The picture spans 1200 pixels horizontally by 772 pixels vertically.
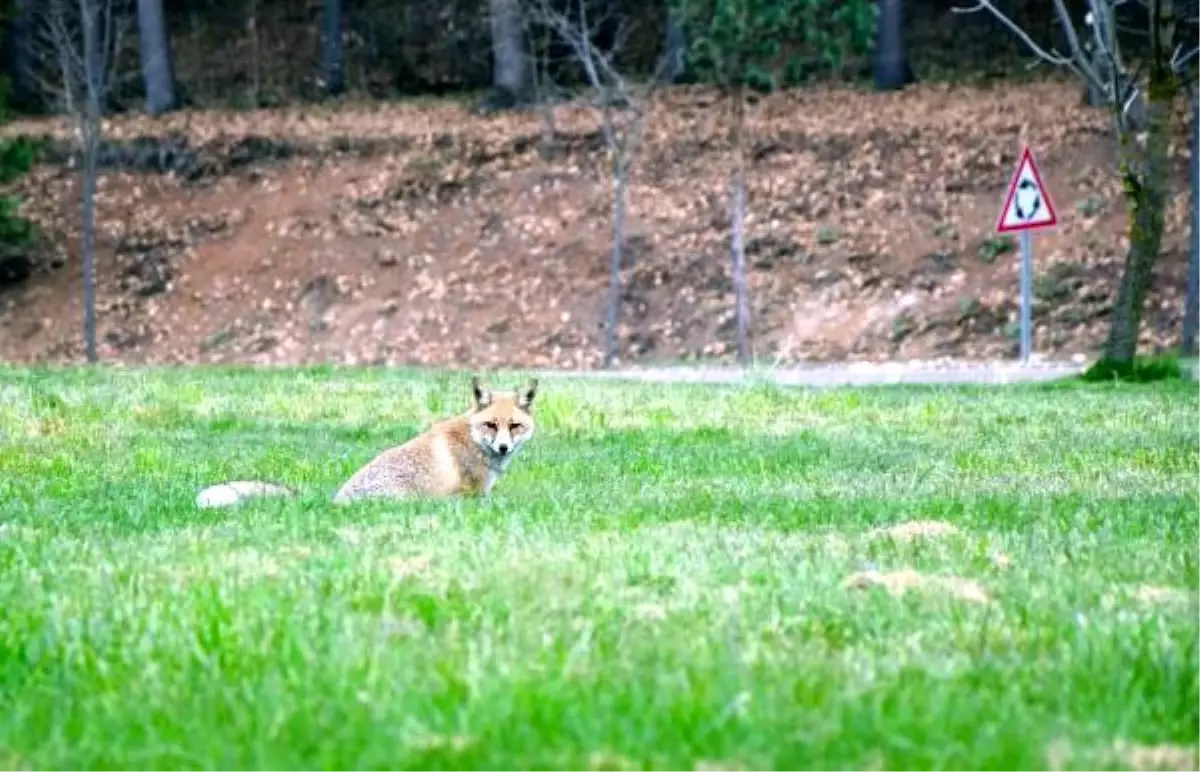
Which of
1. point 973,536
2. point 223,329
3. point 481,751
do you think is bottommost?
point 223,329

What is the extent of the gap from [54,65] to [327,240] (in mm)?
12156

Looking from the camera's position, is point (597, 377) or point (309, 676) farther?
point (597, 377)

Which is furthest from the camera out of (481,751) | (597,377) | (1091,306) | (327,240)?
(327,240)

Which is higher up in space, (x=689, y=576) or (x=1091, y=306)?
(x=689, y=576)

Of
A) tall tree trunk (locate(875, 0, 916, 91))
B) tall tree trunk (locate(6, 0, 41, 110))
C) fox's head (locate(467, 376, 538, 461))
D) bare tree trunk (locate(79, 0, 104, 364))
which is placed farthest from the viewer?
tall tree trunk (locate(6, 0, 41, 110))

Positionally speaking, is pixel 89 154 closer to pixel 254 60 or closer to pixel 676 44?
pixel 676 44

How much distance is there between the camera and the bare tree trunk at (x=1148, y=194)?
2412 cm

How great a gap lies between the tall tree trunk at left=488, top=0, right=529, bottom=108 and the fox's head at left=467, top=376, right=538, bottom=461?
1357 inches

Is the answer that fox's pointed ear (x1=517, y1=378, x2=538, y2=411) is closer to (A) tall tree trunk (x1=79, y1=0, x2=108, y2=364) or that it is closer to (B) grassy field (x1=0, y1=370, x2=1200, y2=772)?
(B) grassy field (x1=0, y1=370, x2=1200, y2=772)

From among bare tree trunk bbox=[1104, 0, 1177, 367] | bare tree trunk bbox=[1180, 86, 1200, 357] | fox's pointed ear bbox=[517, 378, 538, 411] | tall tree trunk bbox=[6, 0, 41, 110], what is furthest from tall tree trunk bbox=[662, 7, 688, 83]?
fox's pointed ear bbox=[517, 378, 538, 411]

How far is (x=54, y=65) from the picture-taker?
161ft

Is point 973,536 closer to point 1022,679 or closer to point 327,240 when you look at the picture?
point 1022,679

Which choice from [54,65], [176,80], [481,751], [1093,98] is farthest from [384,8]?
[481,751]

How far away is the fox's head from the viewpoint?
465 inches
